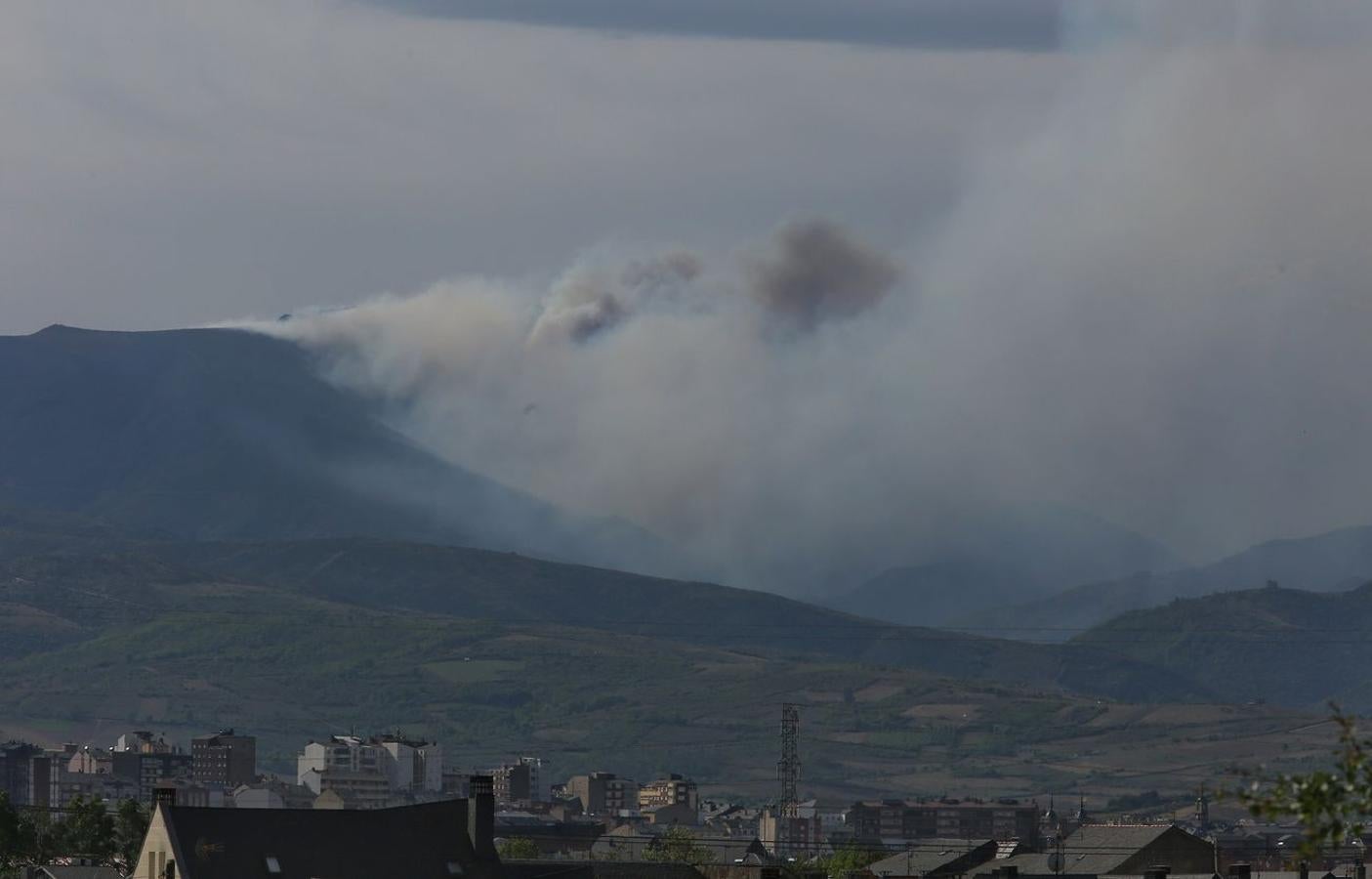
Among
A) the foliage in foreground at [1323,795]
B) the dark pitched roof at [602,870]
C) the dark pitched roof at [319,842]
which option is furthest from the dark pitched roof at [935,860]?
the foliage in foreground at [1323,795]

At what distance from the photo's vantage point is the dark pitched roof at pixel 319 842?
74875mm

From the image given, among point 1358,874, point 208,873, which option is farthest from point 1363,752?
point 1358,874

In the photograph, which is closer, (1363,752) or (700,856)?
(1363,752)

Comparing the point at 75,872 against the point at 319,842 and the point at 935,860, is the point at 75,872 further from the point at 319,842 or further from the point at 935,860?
the point at 935,860

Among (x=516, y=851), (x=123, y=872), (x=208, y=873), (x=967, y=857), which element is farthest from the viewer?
(x=516, y=851)

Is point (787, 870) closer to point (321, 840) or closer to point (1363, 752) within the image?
point (321, 840)

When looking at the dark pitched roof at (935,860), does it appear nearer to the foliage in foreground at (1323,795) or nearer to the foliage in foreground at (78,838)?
the foliage in foreground at (78,838)

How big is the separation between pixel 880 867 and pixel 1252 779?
378 ft

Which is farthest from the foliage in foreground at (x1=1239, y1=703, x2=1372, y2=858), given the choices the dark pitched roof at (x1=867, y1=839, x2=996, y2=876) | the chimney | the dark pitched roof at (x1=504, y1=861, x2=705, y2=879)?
the dark pitched roof at (x1=867, y1=839, x2=996, y2=876)

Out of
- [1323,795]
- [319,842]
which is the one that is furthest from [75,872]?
[1323,795]

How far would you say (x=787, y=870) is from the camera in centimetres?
12050

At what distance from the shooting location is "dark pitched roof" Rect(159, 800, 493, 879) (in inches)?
2948

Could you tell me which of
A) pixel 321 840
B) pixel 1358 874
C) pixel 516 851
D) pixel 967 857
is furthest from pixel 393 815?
pixel 516 851

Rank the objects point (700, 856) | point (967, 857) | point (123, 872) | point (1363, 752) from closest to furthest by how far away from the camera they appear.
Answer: point (1363, 752)
point (123, 872)
point (967, 857)
point (700, 856)
